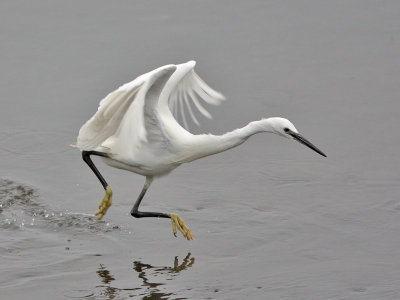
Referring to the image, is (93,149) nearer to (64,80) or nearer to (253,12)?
(64,80)

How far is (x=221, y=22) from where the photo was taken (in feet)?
41.0

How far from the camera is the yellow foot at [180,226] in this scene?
25.7 ft

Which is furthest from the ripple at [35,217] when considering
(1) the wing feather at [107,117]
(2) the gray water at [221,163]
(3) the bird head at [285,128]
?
(3) the bird head at [285,128]

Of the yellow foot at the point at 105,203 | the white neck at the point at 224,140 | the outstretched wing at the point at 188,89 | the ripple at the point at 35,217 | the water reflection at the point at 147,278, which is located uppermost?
the outstretched wing at the point at 188,89

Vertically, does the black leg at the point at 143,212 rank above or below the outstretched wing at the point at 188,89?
below

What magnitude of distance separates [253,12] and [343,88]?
7.75 ft

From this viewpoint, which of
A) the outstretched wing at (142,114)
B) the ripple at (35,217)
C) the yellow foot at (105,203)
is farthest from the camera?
the ripple at (35,217)

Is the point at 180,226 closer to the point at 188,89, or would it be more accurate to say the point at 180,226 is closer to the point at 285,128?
the point at 285,128

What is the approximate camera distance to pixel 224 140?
757cm

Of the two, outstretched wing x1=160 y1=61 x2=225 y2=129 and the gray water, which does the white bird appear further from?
the gray water

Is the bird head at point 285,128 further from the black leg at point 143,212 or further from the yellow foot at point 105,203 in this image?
the yellow foot at point 105,203

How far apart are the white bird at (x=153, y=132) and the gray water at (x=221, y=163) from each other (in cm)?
57

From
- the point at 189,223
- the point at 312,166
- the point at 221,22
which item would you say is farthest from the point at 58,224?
the point at 221,22

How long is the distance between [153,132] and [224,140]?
669mm
